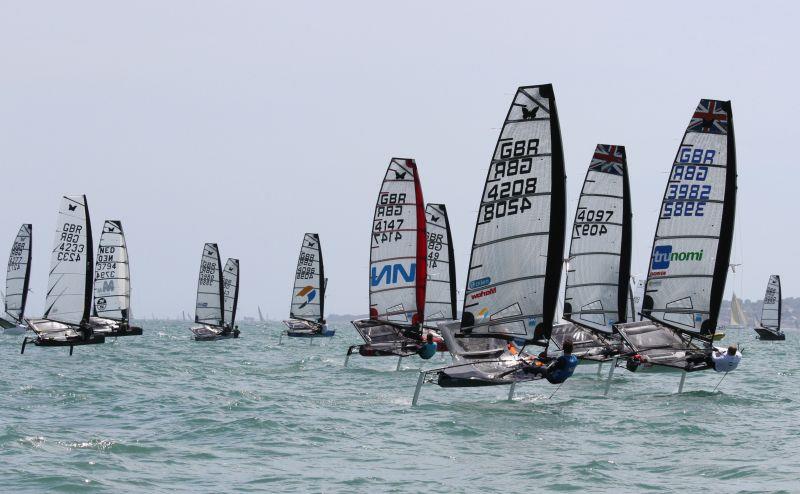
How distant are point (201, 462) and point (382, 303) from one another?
59.3 ft

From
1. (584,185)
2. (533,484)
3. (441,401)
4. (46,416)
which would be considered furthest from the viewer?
(584,185)

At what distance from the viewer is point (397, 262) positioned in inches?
1247

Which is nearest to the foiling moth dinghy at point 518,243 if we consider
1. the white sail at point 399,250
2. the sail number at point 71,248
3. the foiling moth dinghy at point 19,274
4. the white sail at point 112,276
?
the white sail at point 399,250

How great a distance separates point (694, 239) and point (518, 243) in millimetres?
6891

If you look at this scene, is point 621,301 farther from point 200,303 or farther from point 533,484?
point 200,303

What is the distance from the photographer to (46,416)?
704 inches

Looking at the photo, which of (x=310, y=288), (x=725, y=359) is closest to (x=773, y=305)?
(x=310, y=288)

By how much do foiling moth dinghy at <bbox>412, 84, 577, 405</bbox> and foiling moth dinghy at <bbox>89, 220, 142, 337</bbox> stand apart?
2861cm

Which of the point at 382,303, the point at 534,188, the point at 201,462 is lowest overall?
the point at 201,462

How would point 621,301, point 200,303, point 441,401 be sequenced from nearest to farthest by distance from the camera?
1. point 441,401
2. point 621,301
3. point 200,303

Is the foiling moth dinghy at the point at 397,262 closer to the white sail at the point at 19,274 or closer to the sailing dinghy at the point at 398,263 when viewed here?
the sailing dinghy at the point at 398,263

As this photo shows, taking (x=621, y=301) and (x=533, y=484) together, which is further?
(x=621, y=301)

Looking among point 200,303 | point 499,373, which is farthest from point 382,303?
point 200,303

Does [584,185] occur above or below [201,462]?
above
